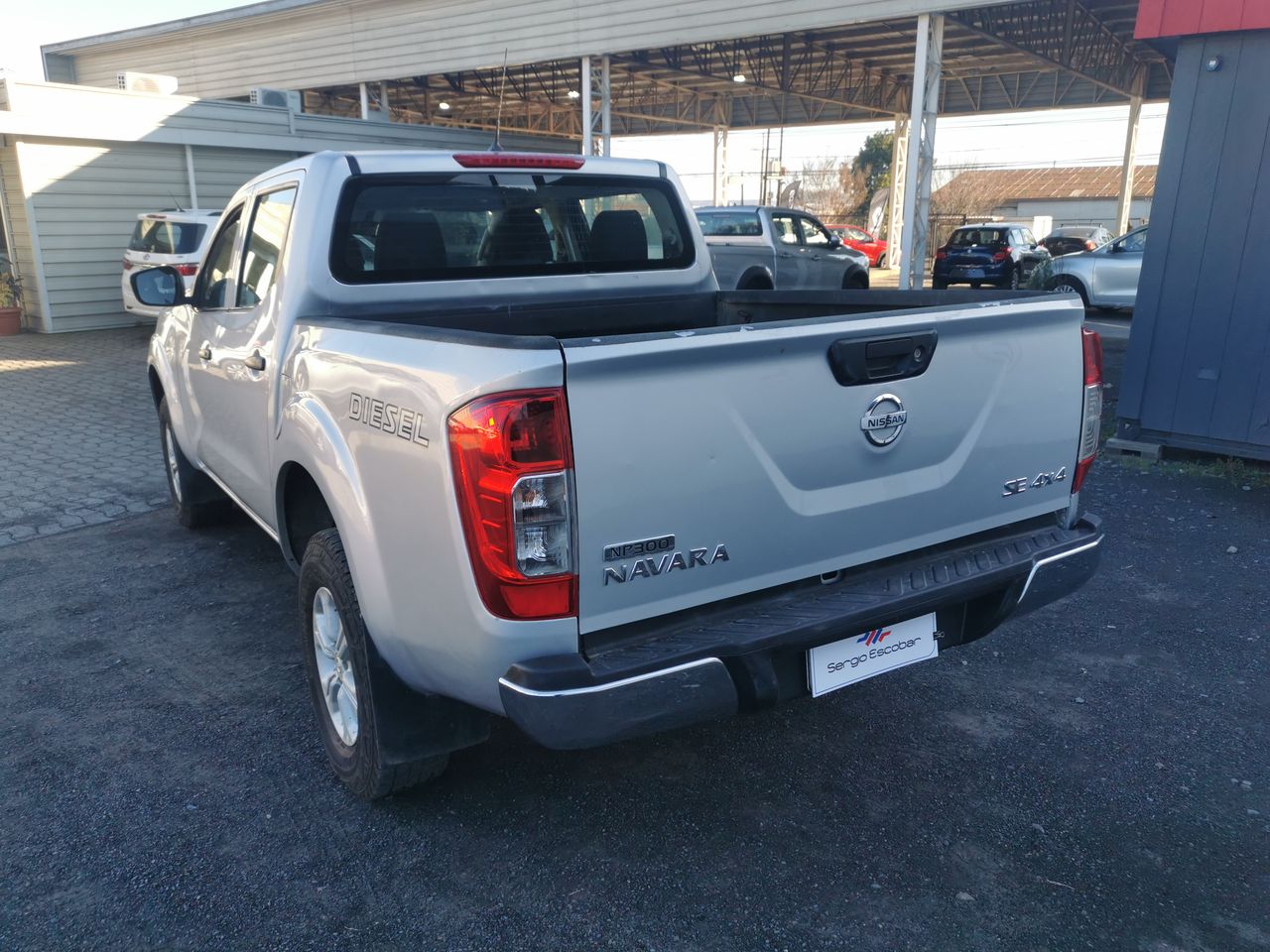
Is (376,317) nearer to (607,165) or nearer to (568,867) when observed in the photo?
(607,165)

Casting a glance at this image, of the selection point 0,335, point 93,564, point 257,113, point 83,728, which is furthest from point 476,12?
point 83,728

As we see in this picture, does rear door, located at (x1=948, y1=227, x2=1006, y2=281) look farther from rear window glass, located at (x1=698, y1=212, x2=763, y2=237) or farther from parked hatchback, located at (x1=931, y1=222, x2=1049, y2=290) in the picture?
rear window glass, located at (x1=698, y1=212, x2=763, y2=237)

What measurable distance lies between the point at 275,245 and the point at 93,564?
8.56ft

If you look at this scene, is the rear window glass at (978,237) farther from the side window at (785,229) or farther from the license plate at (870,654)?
the license plate at (870,654)

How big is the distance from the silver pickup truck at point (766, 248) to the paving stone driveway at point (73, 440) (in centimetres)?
857

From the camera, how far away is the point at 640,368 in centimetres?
226

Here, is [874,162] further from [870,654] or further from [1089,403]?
[870,654]

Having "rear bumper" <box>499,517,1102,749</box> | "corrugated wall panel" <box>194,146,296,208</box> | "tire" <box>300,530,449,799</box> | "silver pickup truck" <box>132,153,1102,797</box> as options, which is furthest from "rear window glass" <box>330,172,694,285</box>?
"corrugated wall panel" <box>194,146,296,208</box>

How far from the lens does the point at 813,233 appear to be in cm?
1627

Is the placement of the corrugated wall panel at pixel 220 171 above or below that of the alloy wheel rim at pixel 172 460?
above

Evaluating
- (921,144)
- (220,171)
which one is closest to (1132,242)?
(921,144)

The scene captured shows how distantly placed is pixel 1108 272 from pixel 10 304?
56.7 feet

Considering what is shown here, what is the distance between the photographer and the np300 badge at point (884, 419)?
8.70 ft

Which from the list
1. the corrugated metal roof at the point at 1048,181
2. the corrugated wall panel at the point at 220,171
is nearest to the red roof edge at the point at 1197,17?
the corrugated wall panel at the point at 220,171
